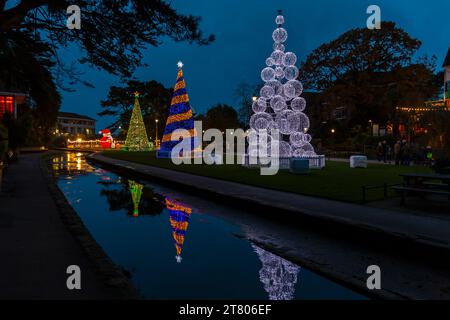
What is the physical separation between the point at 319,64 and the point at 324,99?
13.6 feet

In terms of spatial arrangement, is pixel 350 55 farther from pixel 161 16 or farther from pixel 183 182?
pixel 161 16

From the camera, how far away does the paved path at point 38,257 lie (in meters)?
4.24

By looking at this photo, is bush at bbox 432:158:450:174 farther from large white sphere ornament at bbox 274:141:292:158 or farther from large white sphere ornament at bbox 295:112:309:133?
large white sphere ornament at bbox 274:141:292:158

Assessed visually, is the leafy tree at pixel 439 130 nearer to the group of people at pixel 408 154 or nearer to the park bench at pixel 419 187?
the group of people at pixel 408 154

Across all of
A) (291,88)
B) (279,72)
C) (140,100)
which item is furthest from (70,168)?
(140,100)

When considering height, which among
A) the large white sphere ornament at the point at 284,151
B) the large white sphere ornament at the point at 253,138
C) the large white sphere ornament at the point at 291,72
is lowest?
the large white sphere ornament at the point at 284,151

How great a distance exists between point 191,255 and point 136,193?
26.7 ft

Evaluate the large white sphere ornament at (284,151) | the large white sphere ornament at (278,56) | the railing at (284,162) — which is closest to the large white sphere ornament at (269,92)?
the large white sphere ornament at (278,56)

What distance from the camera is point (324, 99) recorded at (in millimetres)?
45062

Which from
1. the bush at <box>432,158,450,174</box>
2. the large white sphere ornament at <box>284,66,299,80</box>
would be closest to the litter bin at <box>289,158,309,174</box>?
the large white sphere ornament at <box>284,66,299,80</box>

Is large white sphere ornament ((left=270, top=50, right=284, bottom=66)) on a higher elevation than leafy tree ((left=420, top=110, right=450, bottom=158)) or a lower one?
higher

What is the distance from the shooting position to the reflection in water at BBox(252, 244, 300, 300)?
491 cm

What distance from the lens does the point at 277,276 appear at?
18.1 ft

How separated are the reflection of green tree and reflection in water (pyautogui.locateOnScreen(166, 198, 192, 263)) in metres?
0.34
